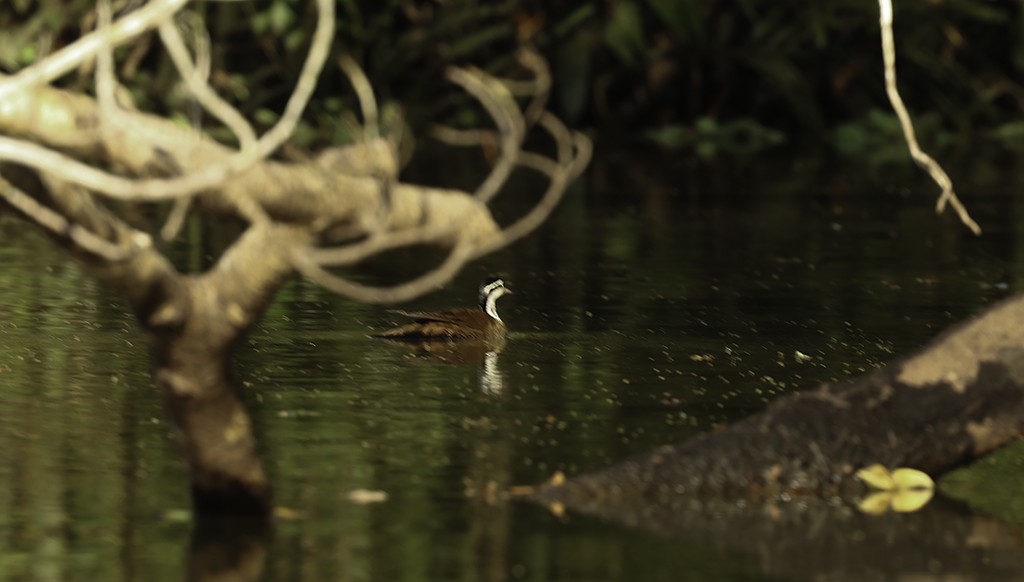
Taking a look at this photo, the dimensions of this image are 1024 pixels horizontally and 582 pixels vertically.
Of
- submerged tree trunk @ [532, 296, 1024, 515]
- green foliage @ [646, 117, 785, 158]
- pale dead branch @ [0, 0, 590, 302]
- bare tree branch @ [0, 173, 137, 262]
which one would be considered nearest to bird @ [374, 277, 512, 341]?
submerged tree trunk @ [532, 296, 1024, 515]

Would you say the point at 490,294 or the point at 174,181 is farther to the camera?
the point at 490,294

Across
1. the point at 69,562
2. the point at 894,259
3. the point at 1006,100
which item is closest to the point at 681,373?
the point at 69,562

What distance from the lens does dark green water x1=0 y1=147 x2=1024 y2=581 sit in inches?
316

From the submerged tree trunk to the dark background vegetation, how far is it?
67.4ft

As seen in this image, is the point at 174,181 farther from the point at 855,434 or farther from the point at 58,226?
the point at 855,434

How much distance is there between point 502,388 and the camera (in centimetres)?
1150

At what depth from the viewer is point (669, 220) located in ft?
67.8

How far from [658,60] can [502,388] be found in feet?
68.8

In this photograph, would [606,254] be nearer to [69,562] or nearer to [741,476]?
[741,476]

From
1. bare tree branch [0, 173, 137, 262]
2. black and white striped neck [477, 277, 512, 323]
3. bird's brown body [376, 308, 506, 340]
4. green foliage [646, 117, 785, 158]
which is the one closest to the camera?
bare tree branch [0, 173, 137, 262]

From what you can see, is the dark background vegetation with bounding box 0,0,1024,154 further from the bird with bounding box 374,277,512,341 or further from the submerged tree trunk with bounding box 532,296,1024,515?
the submerged tree trunk with bounding box 532,296,1024,515

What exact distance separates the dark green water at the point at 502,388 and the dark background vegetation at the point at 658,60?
10143 mm

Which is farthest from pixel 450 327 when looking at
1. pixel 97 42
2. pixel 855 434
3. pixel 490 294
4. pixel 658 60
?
pixel 658 60

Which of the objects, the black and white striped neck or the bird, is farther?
the black and white striped neck
